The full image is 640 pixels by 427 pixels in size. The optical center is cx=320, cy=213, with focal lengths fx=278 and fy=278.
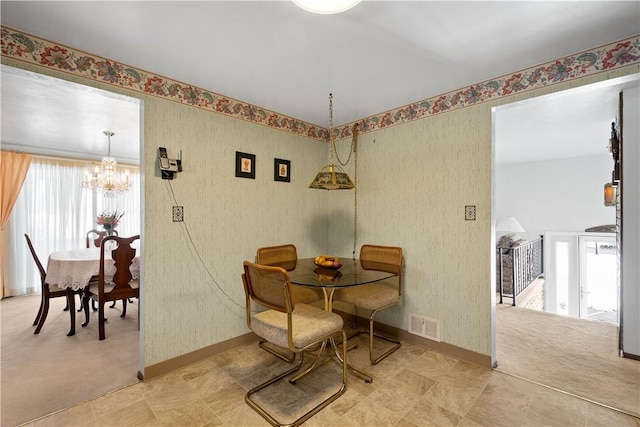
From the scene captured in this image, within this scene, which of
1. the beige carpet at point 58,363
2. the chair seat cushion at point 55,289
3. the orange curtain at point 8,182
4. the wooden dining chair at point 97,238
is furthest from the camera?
the orange curtain at point 8,182

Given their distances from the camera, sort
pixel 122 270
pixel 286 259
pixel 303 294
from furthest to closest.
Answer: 1. pixel 122 270
2. pixel 286 259
3. pixel 303 294

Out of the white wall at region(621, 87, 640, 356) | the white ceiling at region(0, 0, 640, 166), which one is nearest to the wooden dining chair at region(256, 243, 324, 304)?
the white ceiling at region(0, 0, 640, 166)

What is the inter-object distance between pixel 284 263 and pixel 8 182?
485 centimetres

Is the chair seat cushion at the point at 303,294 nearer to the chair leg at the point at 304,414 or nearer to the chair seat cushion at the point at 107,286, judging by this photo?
the chair leg at the point at 304,414

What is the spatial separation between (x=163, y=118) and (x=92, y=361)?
2296 millimetres

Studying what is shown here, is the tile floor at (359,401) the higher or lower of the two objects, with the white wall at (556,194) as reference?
lower

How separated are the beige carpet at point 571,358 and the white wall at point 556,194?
2.93m

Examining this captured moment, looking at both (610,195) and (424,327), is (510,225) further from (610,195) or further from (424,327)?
(424,327)

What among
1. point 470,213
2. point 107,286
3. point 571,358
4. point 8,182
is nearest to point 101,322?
point 107,286

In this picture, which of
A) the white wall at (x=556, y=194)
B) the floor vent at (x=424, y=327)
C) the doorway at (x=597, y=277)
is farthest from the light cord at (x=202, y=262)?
the doorway at (x=597, y=277)

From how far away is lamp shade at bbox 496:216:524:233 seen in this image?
586cm

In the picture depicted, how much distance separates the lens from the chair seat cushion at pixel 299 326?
1782 millimetres

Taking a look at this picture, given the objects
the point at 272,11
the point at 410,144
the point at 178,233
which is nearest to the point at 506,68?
the point at 410,144

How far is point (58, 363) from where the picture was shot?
2.51 metres
